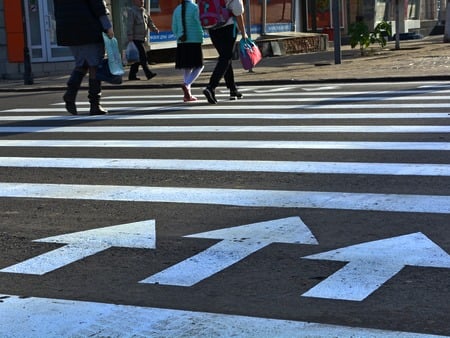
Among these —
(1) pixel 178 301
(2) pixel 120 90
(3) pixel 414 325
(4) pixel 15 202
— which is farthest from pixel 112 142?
(2) pixel 120 90

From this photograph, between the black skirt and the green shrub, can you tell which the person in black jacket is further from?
the green shrub

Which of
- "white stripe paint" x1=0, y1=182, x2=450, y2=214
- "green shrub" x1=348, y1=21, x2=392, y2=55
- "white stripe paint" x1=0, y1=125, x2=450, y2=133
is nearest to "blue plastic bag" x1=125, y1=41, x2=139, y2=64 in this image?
"green shrub" x1=348, y1=21, x2=392, y2=55

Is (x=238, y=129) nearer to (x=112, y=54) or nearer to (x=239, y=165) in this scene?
(x=239, y=165)

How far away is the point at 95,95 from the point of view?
41.5ft

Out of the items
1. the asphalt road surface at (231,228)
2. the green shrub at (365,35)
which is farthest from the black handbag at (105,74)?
the green shrub at (365,35)

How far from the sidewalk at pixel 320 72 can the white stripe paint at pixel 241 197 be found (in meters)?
→ 9.83

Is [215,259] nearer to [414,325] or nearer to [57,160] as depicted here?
→ [414,325]

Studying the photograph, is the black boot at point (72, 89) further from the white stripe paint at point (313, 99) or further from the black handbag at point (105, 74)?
the white stripe paint at point (313, 99)

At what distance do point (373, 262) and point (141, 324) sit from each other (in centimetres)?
147

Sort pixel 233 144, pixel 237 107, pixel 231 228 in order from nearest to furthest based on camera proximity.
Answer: pixel 231 228
pixel 233 144
pixel 237 107

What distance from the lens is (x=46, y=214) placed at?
263 inches

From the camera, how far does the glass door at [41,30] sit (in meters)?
24.7

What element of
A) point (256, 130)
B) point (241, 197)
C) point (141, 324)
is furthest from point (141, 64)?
point (141, 324)

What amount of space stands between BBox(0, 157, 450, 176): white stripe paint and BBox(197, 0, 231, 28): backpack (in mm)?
5128
